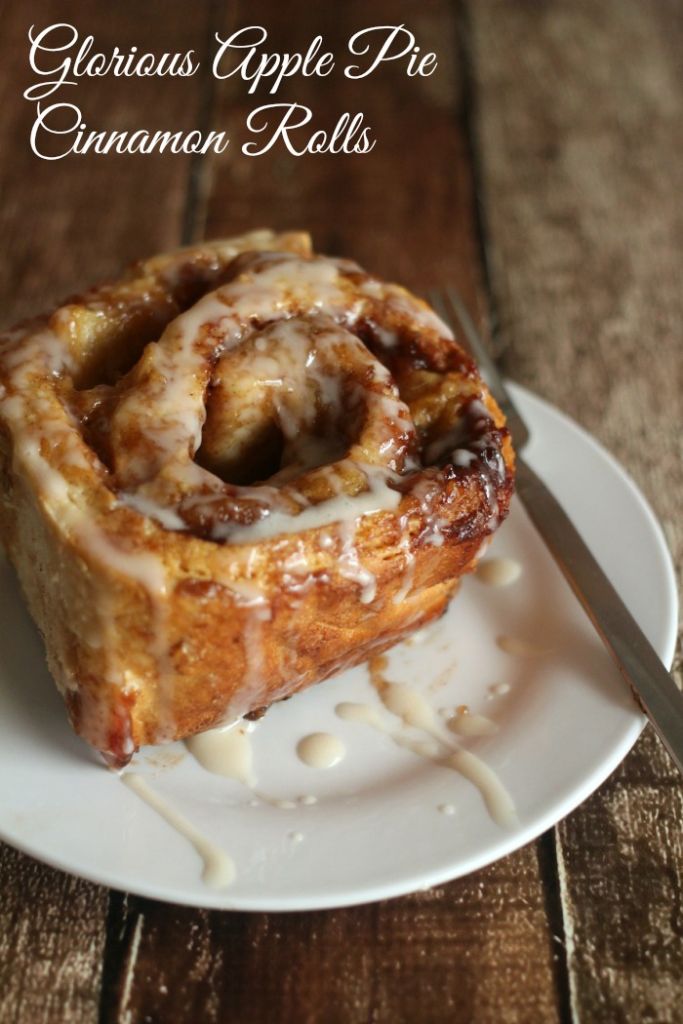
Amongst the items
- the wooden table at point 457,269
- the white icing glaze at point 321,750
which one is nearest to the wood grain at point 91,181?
the wooden table at point 457,269

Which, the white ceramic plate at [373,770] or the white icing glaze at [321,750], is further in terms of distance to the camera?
the white icing glaze at [321,750]

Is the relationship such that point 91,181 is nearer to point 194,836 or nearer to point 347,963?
point 194,836

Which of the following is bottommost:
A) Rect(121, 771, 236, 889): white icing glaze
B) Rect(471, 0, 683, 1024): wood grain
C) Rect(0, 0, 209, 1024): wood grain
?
Rect(471, 0, 683, 1024): wood grain

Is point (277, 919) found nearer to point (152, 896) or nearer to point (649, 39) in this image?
point (152, 896)

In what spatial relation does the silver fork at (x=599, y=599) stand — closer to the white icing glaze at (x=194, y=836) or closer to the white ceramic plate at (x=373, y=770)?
the white ceramic plate at (x=373, y=770)

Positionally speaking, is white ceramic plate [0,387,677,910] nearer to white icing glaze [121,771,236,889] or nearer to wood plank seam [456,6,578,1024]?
white icing glaze [121,771,236,889]

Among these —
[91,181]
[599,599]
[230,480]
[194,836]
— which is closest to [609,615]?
[599,599]

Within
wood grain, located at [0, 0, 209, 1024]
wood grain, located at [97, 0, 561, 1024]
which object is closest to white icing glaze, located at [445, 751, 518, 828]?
wood grain, located at [97, 0, 561, 1024]
